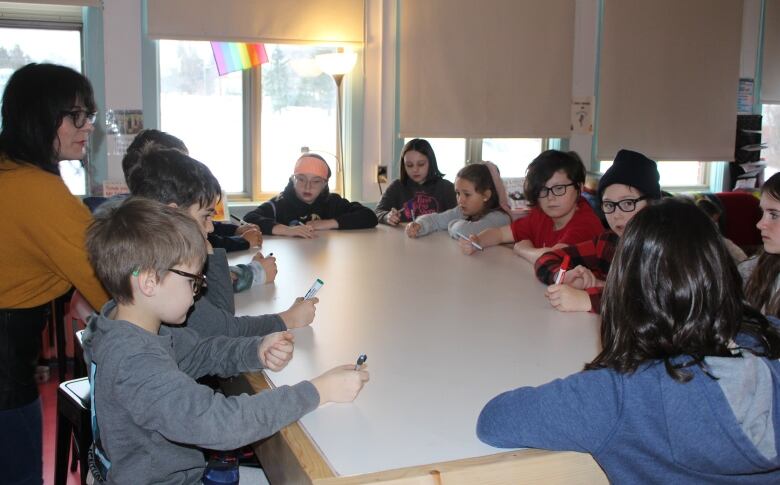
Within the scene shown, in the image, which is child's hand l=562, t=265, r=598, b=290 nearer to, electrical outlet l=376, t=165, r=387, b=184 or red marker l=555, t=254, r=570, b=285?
red marker l=555, t=254, r=570, b=285

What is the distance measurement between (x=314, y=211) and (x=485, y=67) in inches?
76.2

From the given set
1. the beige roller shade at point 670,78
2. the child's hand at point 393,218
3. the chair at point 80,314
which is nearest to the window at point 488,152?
the beige roller shade at point 670,78

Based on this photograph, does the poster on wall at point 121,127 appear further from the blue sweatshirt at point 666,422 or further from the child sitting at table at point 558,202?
the blue sweatshirt at point 666,422

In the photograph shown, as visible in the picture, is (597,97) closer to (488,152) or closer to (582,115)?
(582,115)

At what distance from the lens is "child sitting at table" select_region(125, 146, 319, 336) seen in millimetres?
1717

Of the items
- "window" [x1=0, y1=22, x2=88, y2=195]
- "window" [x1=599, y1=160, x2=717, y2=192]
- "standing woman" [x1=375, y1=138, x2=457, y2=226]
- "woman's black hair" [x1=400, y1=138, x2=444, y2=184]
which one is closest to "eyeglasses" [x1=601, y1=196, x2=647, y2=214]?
"standing woman" [x1=375, y1=138, x2=457, y2=226]

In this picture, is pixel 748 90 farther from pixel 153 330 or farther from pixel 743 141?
pixel 153 330

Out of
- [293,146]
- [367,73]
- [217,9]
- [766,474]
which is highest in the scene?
[217,9]

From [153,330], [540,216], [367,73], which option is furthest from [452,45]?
[153,330]

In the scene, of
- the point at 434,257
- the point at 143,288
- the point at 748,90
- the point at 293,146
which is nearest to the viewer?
the point at 143,288

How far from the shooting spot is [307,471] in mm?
1104

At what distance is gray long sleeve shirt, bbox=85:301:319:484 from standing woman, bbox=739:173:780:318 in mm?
1145

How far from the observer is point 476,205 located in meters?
3.38

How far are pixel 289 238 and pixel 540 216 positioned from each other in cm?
110
